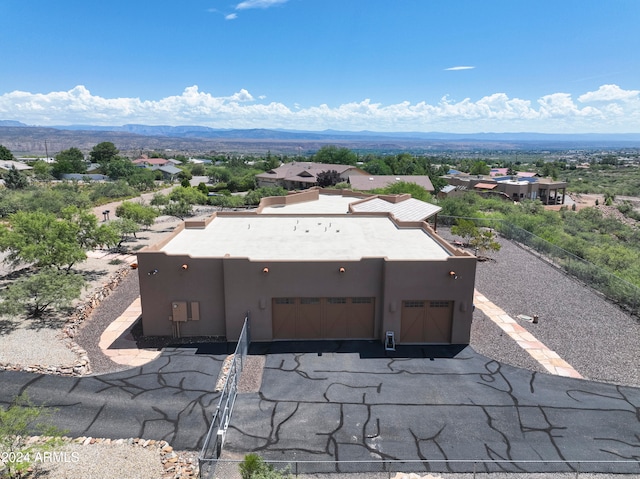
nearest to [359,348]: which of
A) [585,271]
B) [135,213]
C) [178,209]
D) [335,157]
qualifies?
[585,271]

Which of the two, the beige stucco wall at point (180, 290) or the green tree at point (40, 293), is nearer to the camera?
the beige stucco wall at point (180, 290)

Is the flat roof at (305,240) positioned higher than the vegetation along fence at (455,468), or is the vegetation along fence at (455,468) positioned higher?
the flat roof at (305,240)

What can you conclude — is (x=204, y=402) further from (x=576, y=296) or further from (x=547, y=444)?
(x=576, y=296)

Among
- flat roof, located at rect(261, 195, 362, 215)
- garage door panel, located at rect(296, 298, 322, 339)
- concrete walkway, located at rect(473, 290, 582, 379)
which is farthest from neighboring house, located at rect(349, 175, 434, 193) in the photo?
garage door panel, located at rect(296, 298, 322, 339)

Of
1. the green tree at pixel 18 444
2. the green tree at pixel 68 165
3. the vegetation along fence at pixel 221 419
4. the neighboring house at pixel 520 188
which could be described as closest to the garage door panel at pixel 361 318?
the vegetation along fence at pixel 221 419

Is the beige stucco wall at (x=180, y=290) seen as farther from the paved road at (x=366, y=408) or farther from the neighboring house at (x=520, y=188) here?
the neighboring house at (x=520, y=188)

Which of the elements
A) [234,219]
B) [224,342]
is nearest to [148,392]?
[224,342]
